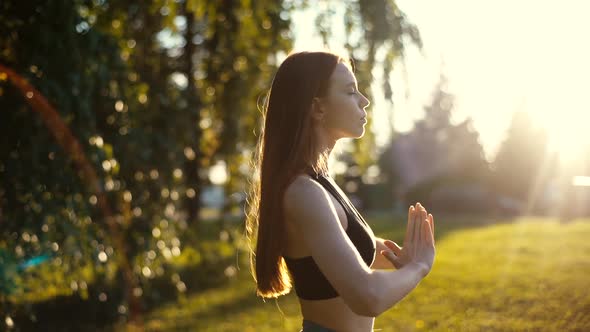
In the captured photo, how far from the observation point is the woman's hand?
6.39 ft

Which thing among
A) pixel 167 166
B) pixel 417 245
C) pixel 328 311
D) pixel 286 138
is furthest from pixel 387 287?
pixel 167 166

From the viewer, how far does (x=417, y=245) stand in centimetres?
198

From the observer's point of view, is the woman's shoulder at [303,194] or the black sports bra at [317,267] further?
the black sports bra at [317,267]

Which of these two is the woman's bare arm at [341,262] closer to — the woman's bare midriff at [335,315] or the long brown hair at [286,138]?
the long brown hair at [286,138]

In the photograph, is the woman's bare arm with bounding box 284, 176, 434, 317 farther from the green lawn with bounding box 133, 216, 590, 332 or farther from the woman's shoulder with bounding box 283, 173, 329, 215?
the green lawn with bounding box 133, 216, 590, 332

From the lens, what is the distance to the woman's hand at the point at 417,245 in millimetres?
1946

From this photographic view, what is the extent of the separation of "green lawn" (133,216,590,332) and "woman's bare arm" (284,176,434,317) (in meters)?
2.94

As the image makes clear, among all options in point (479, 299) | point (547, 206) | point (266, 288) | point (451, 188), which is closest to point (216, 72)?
point (479, 299)

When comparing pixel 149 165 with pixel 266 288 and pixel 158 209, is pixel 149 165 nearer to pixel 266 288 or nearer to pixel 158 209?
pixel 158 209

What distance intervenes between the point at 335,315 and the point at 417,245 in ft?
1.18

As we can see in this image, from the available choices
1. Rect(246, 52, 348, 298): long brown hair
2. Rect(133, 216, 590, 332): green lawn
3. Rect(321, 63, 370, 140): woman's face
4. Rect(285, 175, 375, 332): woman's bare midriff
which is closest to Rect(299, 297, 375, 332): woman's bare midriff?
Rect(285, 175, 375, 332): woman's bare midriff

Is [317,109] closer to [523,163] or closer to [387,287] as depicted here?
[387,287]

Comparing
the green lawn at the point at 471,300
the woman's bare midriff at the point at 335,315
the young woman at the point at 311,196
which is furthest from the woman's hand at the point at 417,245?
the green lawn at the point at 471,300

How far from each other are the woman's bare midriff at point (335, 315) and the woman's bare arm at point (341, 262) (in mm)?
282
